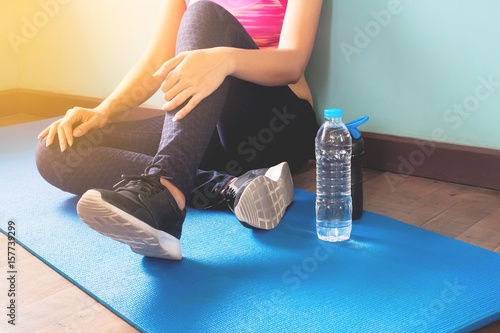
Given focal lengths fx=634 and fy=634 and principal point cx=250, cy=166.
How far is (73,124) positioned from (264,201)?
21.6 inches

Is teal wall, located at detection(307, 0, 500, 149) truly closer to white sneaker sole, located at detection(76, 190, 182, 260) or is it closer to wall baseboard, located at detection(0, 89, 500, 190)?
wall baseboard, located at detection(0, 89, 500, 190)

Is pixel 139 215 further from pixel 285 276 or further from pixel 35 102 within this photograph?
pixel 35 102

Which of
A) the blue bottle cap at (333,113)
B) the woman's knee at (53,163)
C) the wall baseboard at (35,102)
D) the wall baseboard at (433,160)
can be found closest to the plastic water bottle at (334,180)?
the blue bottle cap at (333,113)

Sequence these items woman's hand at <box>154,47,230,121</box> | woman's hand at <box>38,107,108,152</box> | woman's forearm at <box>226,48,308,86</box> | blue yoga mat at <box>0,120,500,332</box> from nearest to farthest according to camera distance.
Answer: blue yoga mat at <box>0,120,500,332</box>
woman's hand at <box>154,47,230,121</box>
woman's forearm at <box>226,48,308,86</box>
woman's hand at <box>38,107,108,152</box>

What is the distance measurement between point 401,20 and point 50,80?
1975 millimetres

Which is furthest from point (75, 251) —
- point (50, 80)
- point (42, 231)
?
point (50, 80)

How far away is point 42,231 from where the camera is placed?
152 cm

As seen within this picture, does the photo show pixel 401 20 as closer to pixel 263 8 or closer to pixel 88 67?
pixel 263 8

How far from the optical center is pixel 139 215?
1150 millimetres

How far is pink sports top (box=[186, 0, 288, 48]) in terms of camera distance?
Answer: 1.77 m

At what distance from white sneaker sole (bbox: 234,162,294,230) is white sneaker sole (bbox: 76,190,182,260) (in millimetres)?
185

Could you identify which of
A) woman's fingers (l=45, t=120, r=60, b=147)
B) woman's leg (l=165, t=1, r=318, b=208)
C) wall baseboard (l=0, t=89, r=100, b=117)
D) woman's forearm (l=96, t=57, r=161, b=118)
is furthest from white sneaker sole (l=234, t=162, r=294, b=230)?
wall baseboard (l=0, t=89, r=100, b=117)

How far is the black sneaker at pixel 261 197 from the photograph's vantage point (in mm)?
1375

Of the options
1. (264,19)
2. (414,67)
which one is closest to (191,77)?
(264,19)
